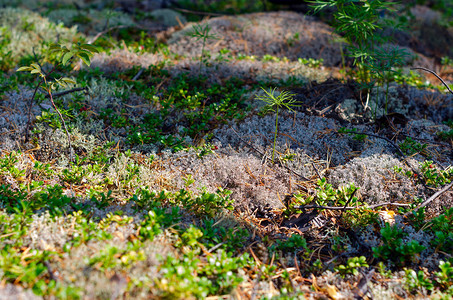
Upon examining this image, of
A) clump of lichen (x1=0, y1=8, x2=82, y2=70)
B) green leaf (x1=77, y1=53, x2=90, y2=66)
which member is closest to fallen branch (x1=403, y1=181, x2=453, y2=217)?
green leaf (x1=77, y1=53, x2=90, y2=66)

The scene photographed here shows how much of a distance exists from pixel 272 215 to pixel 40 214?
2117 millimetres

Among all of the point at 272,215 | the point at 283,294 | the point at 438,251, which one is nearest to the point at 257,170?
the point at 272,215

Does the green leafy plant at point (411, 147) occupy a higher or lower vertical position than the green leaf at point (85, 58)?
lower

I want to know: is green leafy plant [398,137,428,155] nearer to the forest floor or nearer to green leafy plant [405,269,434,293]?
the forest floor

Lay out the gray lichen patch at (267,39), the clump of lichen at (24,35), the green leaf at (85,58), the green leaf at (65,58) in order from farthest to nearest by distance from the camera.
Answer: the gray lichen patch at (267,39)
the clump of lichen at (24,35)
the green leaf at (85,58)
the green leaf at (65,58)

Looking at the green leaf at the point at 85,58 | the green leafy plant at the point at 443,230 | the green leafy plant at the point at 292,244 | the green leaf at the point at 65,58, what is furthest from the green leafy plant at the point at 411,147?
the green leaf at the point at 65,58

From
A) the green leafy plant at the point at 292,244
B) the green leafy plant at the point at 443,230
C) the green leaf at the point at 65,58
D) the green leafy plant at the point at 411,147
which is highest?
the green leaf at the point at 65,58

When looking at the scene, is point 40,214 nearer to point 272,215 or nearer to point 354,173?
point 272,215

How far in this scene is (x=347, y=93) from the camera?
4648 mm

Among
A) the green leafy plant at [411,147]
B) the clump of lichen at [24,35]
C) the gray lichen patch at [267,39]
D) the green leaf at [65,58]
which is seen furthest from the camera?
the gray lichen patch at [267,39]

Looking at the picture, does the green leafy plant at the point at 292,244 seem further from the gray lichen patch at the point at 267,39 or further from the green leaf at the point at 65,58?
the gray lichen patch at the point at 267,39

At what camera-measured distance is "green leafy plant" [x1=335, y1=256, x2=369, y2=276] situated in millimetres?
2567

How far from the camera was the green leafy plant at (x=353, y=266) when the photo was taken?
2.57 metres

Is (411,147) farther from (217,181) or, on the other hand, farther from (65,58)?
(65,58)
